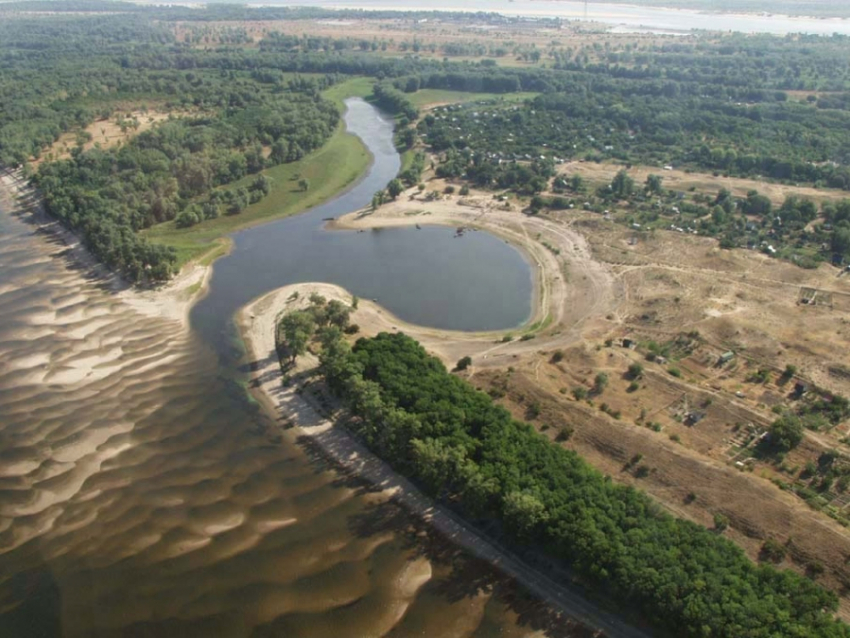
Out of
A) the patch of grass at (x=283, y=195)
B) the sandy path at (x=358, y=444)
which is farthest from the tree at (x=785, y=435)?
the patch of grass at (x=283, y=195)

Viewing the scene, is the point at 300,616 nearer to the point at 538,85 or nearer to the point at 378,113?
the point at 378,113

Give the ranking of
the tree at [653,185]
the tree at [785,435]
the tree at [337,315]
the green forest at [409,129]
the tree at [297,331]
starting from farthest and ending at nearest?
the tree at [653,185]
the green forest at [409,129]
the tree at [337,315]
the tree at [297,331]
the tree at [785,435]

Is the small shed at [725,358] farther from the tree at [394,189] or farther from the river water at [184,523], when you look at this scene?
the tree at [394,189]

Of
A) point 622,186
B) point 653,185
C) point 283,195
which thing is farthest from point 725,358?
point 283,195

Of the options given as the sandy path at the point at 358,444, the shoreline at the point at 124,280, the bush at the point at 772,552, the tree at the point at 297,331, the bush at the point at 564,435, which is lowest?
the sandy path at the point at 358,444

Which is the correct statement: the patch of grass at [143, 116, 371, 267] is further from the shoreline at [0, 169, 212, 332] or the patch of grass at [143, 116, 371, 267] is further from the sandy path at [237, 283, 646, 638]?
the sandy path at [237, 283, 646, 638]

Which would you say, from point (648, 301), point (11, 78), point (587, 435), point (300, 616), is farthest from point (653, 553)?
point (11, 78)

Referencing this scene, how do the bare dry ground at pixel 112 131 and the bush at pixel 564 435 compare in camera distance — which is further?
the bare dry ground at pixel 112 131
